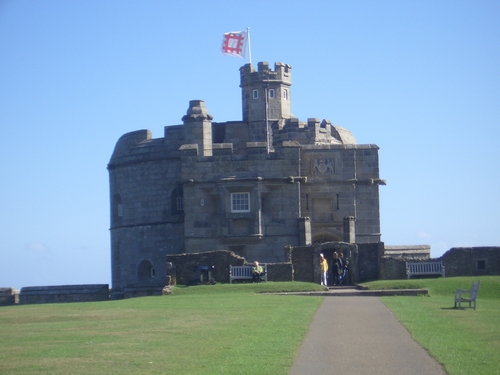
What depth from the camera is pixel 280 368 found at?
1577 cm

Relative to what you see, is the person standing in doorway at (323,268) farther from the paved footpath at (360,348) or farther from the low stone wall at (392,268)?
the paved footpath at (360,348)

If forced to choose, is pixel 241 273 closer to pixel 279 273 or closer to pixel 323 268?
pixel 279 273

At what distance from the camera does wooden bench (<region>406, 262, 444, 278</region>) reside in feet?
126

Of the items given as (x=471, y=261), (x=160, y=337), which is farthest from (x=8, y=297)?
(x=160, y=337)

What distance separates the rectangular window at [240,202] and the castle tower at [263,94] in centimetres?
706

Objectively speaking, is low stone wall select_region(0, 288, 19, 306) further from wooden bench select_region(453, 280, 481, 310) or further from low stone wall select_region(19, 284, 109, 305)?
wooden bench select_region(453, 280, 481, 310)

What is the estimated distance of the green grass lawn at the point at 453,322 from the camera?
16.5 m

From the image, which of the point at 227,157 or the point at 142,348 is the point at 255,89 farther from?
the point at 142,348

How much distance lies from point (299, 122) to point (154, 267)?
1165 centimetres

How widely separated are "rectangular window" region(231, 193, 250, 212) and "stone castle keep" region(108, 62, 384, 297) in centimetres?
5

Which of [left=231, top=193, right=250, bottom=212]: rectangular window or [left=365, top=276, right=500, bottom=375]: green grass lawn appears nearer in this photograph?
[left=365, top=276, right=500, bottom=375]: green grass lawn

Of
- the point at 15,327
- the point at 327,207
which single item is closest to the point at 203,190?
the point at 327,207

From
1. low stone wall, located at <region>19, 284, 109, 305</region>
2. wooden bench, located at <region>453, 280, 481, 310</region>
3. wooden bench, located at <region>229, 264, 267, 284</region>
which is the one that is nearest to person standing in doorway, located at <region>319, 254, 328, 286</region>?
wooden bench, located at <region>229, 264, 267, 284</region>

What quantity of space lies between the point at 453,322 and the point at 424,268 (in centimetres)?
1606
